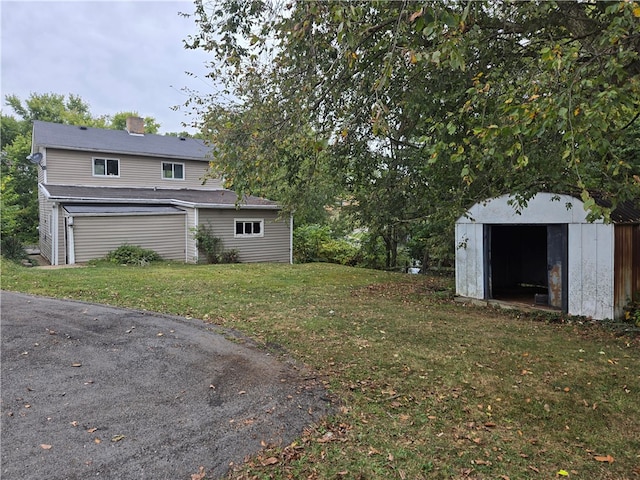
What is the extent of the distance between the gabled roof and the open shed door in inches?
484

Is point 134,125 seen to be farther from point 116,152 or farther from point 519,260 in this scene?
point 519,260

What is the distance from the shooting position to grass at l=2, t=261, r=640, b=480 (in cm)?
281

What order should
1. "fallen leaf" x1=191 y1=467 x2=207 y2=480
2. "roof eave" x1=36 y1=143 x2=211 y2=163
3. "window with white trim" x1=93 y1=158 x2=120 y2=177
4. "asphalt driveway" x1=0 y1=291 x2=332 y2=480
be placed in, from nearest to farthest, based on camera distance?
1. "fallen leaf" x1=191 y1=467 x2=207 y2=480
2. "asphalt driveway" x1=0 y1=291 x2=332 y2=480
3. "roof eave" x1=36 y1=143 x2=211 y2=163
4. "window with white trim" x1=93 y1=158 x2=120 y2=177

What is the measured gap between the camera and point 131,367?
14.8ft

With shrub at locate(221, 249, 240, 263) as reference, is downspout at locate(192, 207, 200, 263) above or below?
above

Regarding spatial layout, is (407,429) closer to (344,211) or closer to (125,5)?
(125,5)

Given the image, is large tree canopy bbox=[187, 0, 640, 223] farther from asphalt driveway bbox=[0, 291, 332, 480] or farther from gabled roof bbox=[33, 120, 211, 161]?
gabled roof bbox=[33, 120, 211, 161]

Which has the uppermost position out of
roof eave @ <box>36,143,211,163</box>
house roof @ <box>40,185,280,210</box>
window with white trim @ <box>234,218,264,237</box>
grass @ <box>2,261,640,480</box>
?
roof eave @ <box>36,143,211,163</box>

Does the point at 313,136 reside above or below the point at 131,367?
above

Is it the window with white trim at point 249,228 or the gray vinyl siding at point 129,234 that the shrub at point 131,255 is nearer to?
the gray vinyl siding at point 129,234

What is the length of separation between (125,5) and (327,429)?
709 centimetres

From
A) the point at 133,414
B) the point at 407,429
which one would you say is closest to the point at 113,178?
the point at 133,414

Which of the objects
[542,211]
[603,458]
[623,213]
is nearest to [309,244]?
[542,211]

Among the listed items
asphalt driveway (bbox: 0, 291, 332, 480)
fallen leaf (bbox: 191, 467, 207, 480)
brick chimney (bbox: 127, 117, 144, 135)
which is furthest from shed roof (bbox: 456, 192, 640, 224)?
brick chimney (bbox: 127, 117, 144, 135)
